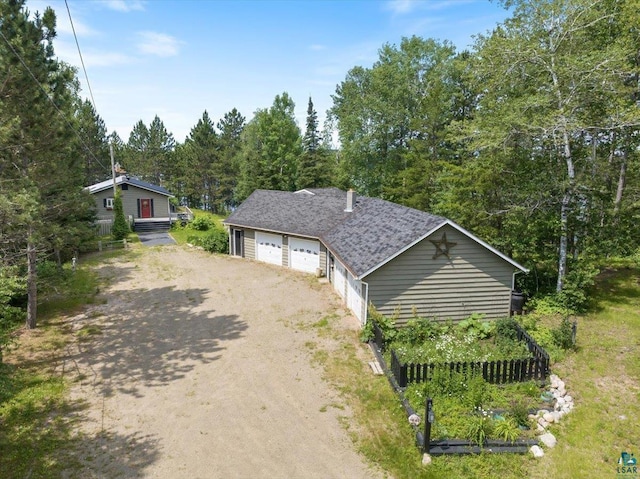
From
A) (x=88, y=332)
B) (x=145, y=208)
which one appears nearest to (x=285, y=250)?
(x=88, y=332)

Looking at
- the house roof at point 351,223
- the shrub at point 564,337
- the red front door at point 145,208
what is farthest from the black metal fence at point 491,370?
the red front door at point 145,208

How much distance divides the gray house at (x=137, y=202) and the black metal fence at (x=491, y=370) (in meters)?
35.1

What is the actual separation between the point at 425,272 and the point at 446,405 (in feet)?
20.0

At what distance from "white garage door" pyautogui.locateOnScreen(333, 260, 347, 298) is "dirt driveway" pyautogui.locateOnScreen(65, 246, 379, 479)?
71 cm

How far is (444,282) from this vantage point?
53.5ft

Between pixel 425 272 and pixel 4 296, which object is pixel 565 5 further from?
pixel 4 296

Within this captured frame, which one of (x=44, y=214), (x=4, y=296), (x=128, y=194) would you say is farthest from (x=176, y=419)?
(x=128, y=194)

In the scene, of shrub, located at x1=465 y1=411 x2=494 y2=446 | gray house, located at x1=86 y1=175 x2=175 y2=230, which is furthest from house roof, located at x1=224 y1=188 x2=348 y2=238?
shrub, located at x1=465 y1=411 x2=494 y2=446

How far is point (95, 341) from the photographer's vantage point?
1598 centimetres

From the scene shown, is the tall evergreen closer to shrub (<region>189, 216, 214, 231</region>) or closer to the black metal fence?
shrub (<region>189, 216, 214, 231</region>)

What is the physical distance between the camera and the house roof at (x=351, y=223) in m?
16.1

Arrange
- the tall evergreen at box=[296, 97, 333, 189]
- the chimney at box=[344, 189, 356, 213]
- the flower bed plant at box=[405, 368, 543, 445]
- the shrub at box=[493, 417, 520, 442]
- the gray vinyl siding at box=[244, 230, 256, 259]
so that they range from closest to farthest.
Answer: the shrub at box=[493, 417, 520, 442] → the flower bed plant at box=[405, 368, 543, 445] → the chimney at box=[344, 189, 356, 213] → the gray vinyl siding at box=[244, 230, 256, 259] → the tall evergreen at box=[296, 97, 333, 189]

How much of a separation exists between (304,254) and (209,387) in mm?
14361

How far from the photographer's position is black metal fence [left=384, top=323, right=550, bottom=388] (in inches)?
473
